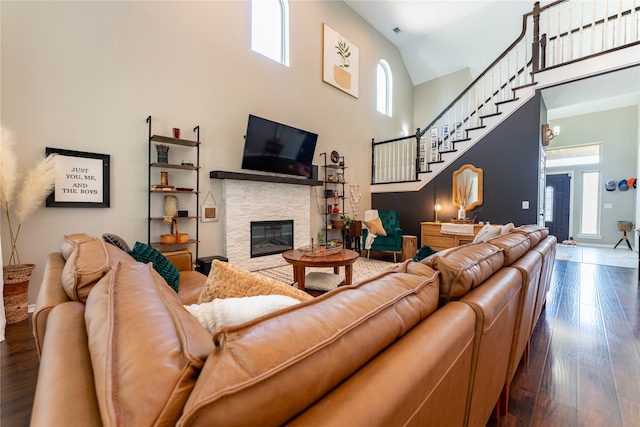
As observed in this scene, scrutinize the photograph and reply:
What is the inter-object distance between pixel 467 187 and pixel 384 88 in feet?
11.4

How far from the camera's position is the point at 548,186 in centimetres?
780

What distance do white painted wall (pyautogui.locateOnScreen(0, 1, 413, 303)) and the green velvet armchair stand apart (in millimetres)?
2358

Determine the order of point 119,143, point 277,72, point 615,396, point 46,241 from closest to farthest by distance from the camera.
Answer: point 615,396
point 46,241
point 119,143
point 277,72

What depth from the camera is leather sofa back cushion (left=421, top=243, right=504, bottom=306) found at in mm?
990

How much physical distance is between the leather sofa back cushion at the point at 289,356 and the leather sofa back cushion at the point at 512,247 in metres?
1.09

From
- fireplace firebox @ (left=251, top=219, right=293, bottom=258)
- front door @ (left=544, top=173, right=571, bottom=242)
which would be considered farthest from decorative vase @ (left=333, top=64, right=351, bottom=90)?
front door @ (left=544, top=173, right=571, bottom=242)

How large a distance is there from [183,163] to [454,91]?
271 inches

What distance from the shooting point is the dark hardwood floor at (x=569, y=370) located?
1.43 m

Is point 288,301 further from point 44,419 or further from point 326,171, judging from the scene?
point 326,171

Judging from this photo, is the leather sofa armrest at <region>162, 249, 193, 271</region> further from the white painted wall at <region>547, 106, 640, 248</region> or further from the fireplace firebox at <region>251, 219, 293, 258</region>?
the white painted wall at <region>547, 106, 640, 248</region>

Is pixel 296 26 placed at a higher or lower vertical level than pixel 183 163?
higher

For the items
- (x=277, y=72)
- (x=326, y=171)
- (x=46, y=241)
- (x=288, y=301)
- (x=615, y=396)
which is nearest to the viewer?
(x=288, y=301)

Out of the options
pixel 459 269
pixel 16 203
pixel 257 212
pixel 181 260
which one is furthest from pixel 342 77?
pixel 459 269

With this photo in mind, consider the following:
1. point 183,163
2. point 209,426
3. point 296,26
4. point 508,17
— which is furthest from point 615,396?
point 508,17
